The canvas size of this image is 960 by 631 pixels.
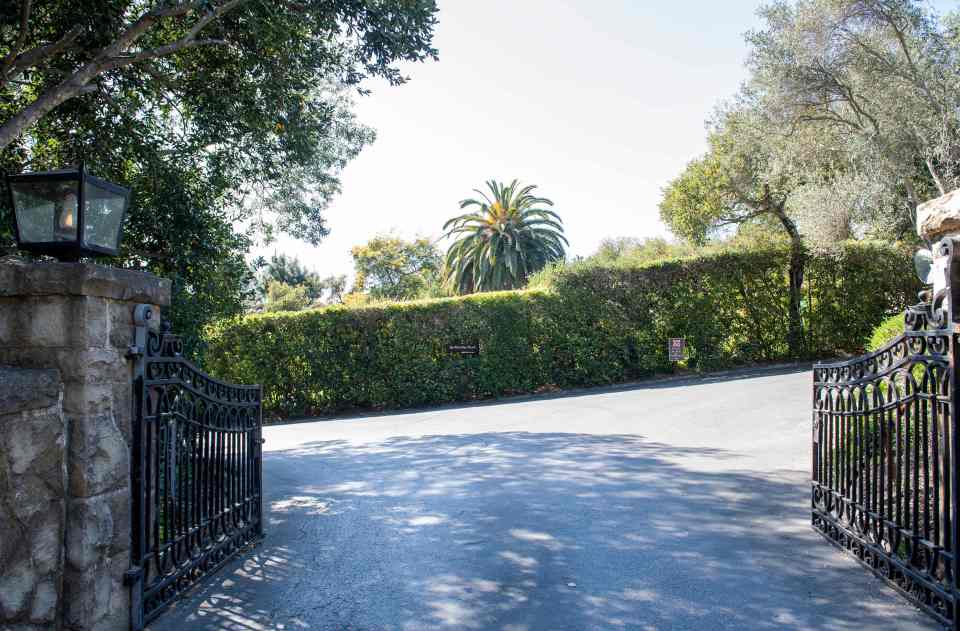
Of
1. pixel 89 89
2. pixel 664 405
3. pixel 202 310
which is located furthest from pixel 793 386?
pixel 89 89

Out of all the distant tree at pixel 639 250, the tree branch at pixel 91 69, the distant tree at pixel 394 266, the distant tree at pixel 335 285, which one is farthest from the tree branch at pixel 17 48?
the distant tree at pixel 335 285

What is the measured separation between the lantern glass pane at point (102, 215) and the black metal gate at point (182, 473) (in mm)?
503

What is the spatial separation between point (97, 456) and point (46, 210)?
1.46 metres

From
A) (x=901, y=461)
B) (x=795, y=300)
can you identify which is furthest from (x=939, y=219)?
(x=795, y=300)

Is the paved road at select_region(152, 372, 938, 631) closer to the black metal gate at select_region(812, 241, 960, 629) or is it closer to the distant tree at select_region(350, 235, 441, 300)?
the black metal gate at select_region(812, 241, 960, 629)

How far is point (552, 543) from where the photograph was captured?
17.8 feet

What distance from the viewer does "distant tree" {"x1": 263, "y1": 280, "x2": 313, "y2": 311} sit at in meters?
48.9

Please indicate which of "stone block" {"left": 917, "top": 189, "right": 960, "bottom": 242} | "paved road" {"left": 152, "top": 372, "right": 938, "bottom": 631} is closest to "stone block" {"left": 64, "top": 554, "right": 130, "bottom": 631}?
"paved road" {"left": 152, "top": 372, "right": 938, "bottom": 631}

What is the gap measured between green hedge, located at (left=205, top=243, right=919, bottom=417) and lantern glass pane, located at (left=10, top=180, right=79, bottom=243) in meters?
13.8

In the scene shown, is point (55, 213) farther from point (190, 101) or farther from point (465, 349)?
point (465, 349)

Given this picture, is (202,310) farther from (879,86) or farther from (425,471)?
(879,86)

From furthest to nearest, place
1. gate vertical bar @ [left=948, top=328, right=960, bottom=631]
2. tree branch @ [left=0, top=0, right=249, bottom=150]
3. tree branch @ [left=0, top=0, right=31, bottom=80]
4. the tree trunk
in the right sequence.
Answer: the tree trunk, tree branch @ [left=0, top=0, right=31, bottom=80], tree branch @ [left=0, top=0, right=249, bottom=150], gate vertical bar @ [left=948, top=328, right=960, bottom=631]

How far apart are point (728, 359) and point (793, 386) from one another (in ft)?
13.2

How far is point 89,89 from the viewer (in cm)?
694
